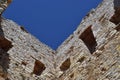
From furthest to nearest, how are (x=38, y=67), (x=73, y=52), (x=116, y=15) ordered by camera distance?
(x=73, y=52) → (x=38, y=67) → (x=116, y=15)

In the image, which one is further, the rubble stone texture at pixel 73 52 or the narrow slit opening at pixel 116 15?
the narrow slit opening at pixel 116 15

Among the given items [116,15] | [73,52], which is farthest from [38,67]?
[116,15]

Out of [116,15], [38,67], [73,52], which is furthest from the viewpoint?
[73,52]

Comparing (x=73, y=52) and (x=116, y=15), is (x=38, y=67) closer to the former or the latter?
(x=73, y=52)

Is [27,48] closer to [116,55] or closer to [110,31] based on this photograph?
[110,31]

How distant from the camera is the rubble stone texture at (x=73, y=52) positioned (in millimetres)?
10020

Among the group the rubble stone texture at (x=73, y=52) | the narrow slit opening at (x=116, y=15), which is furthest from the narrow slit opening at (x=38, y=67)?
the narrow slit opening at (x=116, y=15)

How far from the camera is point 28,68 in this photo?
13.3 metres

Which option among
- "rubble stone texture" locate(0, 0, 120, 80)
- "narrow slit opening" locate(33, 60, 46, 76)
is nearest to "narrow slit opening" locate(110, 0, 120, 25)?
"rubble stone texture" locate(0, 0, 120, 80)

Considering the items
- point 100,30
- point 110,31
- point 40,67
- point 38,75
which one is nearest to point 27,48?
point 40,67

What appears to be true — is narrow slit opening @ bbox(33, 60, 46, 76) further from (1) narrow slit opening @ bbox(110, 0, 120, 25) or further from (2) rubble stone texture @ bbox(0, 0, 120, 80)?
(1) narrow slit opening @ bbox(110, 0, 120, 25)

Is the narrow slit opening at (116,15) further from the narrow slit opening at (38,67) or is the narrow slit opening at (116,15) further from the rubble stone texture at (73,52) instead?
the narrow slit opening at (38,67)

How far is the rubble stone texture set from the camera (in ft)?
32.9

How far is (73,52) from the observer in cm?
1505
